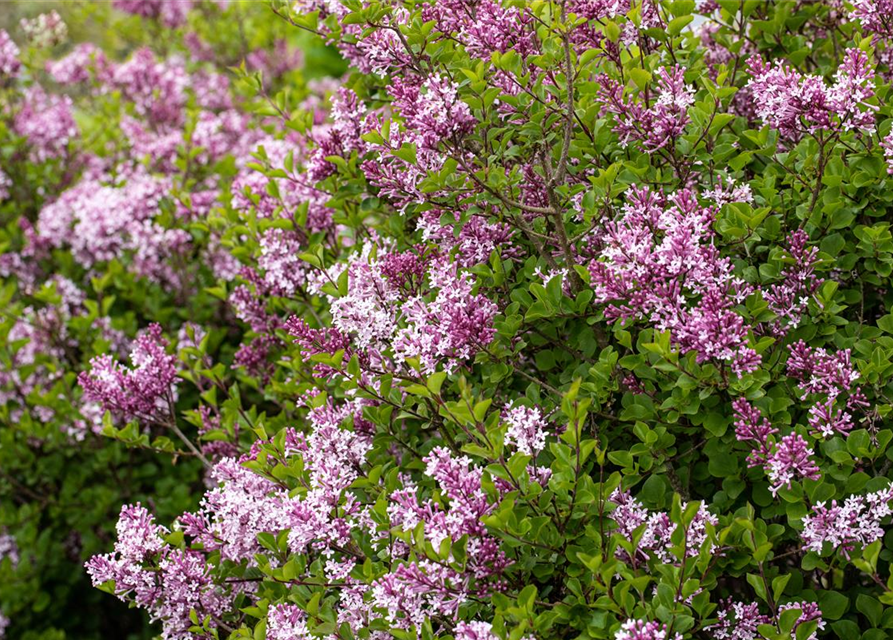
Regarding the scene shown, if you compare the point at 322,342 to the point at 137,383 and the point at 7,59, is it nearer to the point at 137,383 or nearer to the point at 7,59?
the point at 137,383

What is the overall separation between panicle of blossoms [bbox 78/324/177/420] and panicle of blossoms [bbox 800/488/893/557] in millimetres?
2367

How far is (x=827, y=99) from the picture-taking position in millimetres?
2451

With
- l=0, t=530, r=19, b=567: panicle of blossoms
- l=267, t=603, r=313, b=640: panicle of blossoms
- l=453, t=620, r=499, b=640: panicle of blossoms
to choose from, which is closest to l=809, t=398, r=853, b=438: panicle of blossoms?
l=453, t=620, r=499, b=640: panicle of blossoms

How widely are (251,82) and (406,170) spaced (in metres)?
1.15

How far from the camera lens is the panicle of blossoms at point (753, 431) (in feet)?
7.55

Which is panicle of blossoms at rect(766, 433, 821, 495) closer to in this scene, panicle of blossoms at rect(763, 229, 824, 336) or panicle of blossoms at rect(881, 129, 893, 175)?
panicle of blossoms at rect(763, 229, 824, 336)

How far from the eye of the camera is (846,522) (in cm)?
226

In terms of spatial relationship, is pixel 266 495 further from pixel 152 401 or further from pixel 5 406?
pixel 5 406

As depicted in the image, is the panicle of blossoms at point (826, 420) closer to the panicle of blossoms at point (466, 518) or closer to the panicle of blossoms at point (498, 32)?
the panicle of blossoms at point (466, 518)

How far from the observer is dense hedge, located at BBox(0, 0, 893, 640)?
2.30 m

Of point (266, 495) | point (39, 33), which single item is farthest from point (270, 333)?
point (39, 33)

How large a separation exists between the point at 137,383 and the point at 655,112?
7.06 feet

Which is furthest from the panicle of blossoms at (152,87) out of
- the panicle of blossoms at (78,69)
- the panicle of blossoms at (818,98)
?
the panicle of blossoms at (818,98)

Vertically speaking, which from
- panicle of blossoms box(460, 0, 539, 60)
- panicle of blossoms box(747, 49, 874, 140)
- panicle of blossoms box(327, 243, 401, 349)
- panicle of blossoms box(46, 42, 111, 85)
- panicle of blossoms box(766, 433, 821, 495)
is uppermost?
panicle of blossoms box(46, 42, 111, 85)
